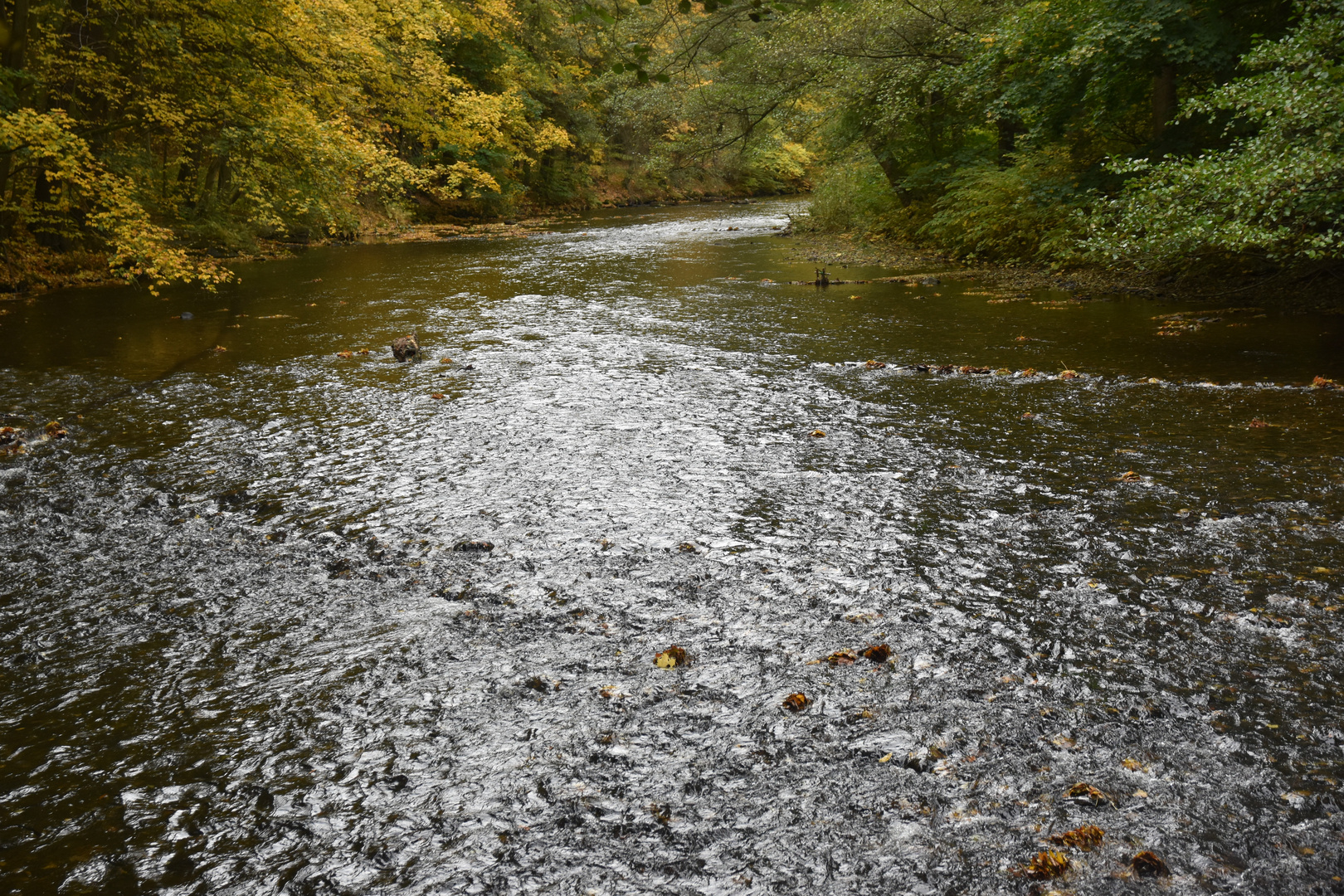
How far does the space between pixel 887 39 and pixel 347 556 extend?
54.5ft

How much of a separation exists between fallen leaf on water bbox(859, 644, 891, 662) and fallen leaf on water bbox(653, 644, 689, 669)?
81 centimetres

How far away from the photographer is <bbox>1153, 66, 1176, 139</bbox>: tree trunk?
11.2m

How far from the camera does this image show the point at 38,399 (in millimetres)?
7699

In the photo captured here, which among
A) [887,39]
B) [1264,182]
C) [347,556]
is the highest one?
[887,39]

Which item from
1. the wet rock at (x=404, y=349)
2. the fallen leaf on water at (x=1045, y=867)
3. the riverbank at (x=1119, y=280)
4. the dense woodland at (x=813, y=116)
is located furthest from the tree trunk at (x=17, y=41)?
the fallen leaf on water at (x=1045, y=867)

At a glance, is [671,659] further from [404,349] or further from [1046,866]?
[404,349]

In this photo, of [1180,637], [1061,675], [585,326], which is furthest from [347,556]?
[585,326]

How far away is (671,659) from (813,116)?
1823 cm

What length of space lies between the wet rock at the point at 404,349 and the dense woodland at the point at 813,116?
12.4ft

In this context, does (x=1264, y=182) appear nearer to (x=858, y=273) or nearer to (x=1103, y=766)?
(x=1103, y=766)

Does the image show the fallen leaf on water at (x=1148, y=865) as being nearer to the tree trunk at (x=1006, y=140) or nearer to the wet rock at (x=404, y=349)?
the wet rock at (x=404, y=349)

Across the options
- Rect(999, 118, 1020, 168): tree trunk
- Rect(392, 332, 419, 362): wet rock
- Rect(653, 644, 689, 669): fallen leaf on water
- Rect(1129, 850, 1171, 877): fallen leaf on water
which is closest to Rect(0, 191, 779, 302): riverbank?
Rect(392, 332, 419, 362): wet rock

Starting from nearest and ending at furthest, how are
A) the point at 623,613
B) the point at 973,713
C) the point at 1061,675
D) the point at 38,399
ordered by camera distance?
the point at 973,713
the point at 1061,675
the point at 623,613
the point at 38,399

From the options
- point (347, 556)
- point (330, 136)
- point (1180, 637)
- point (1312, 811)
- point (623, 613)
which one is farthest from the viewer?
point (330, 136)
